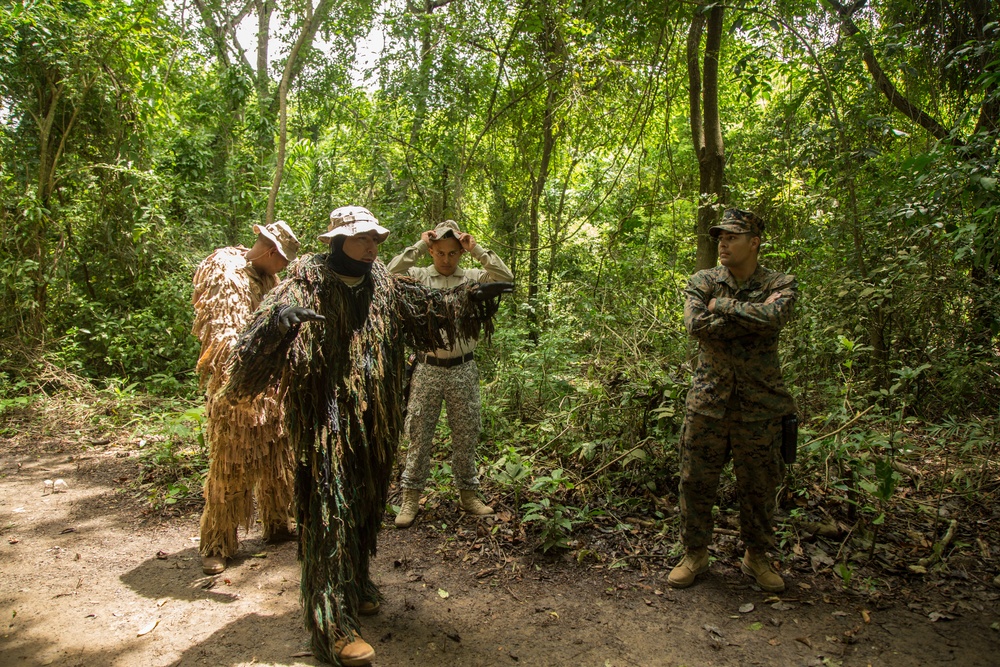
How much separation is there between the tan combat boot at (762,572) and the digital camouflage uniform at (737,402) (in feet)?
0.23

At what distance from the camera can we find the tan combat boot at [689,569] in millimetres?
3670

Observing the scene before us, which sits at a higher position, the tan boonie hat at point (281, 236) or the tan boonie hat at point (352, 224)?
the tan boonie hat at point (281, 236)

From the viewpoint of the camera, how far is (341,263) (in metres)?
3.00

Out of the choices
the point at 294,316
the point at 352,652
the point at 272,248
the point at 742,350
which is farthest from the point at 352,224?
the point at 742,350

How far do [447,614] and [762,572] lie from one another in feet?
5.90

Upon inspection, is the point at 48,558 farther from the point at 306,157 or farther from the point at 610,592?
the point at 306,157

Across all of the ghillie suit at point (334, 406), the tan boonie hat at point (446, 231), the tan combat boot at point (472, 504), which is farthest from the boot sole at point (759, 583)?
the tan boonie hat at point (446, 231)

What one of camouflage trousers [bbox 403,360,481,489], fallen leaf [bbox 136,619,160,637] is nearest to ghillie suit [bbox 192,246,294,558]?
fallen leaf [bbox 136,619,160,637]

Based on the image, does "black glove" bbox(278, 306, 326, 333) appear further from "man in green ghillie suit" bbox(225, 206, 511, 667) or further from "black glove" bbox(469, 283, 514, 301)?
"black glove" bbox(469, 283, 514, 301)

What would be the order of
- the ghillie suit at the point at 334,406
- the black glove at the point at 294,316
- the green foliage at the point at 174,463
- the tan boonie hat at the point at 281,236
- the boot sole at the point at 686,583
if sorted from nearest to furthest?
the black glove at the point at 294,316, the ghillie suit at the point at 334,406, the boot sole at the point at 686,583, the tan boonie hat at the point at 281,236, the green foliage at the point at 174,463

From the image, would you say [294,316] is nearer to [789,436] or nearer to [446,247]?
[446,247]

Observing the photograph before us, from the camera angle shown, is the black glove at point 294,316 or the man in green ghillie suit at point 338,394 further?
the man in green ghillie suit at point 338,394

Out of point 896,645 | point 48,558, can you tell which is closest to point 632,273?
point 896,645

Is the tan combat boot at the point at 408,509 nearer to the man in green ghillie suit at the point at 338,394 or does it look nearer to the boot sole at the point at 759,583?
the man in green ghillie suit at the point at 338,394
